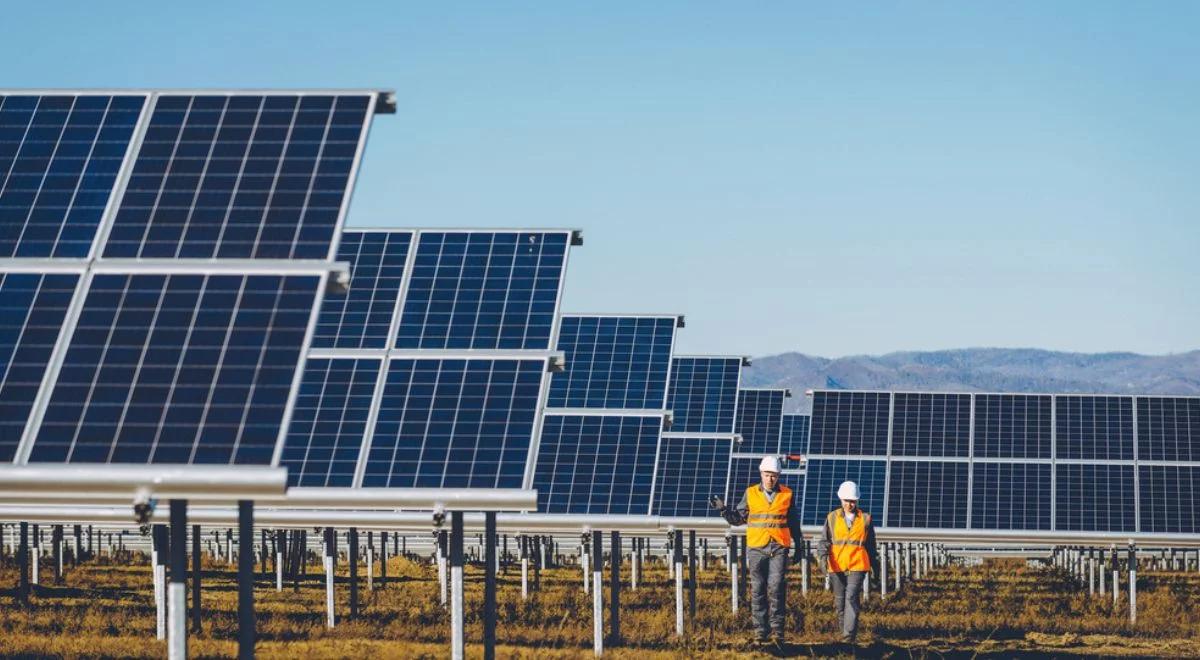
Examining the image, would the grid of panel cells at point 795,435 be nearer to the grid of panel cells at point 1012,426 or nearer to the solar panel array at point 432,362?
the grid of panel cells at point 1012,426

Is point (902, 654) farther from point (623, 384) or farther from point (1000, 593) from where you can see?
point (1000, 593)

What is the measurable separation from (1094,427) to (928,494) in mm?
5739

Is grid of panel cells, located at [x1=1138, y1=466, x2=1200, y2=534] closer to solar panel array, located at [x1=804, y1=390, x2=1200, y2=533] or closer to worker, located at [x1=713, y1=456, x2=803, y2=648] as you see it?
solar panel array, located at [x1=804, y1=390, x2=1200, y2=533]

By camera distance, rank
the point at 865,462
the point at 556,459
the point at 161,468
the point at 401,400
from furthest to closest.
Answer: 1. the point at 865,462
2. the point at 556,459
3. the point at 401,400
4. the point at 161,468

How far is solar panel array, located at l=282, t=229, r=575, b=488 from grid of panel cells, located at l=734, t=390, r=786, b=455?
30.2 metres

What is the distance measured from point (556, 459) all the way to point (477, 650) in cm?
510

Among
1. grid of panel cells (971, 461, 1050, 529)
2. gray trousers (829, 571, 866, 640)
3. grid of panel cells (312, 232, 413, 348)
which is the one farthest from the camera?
grid of panel cells (971, 461, 1050, 529)

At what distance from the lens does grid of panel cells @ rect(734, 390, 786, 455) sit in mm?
61562

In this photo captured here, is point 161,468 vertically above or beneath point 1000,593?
beneath

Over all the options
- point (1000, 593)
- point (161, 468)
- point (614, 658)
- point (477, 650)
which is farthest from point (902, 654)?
point (1000, 593)

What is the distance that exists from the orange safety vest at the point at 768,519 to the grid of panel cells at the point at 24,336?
11.4 meters

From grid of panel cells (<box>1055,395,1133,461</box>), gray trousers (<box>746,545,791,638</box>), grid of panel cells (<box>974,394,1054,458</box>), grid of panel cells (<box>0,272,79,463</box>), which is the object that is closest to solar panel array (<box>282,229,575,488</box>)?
gray trousers (<box>746,545,791,638</box>)

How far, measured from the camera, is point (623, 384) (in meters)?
38.2

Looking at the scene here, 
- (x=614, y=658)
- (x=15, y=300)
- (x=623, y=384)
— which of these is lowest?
(x=614, y=658)
